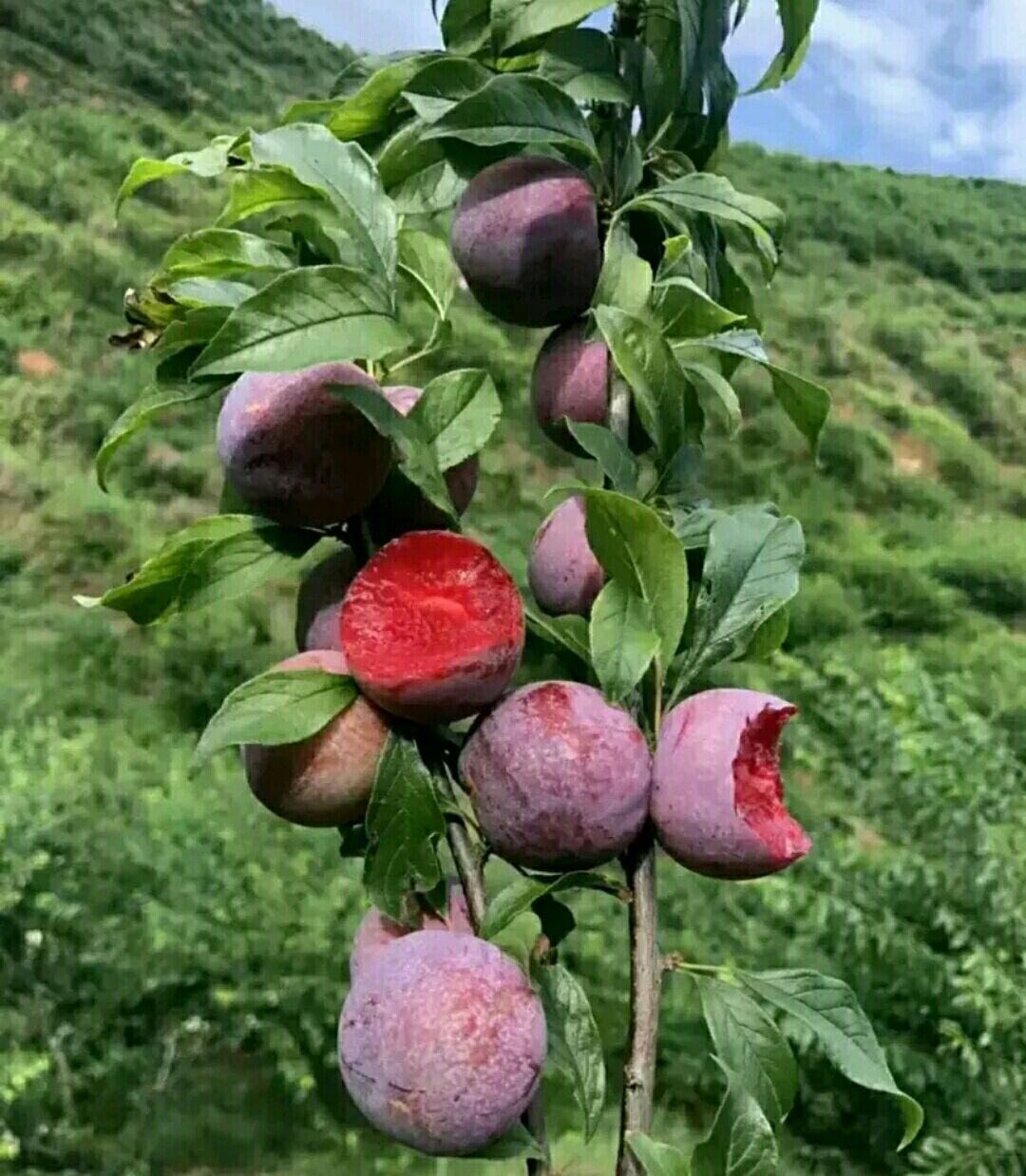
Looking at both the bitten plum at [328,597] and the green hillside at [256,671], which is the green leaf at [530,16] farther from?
the green hillside at [256,671]

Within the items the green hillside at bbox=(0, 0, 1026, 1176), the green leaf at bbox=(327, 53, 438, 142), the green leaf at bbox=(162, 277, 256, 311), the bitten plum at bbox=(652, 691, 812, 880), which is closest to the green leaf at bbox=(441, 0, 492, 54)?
the green leaf at bbox=(327, 53, 438, 142)

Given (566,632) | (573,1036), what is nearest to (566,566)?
(566,632)

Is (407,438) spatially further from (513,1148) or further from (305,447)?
(513,1148)

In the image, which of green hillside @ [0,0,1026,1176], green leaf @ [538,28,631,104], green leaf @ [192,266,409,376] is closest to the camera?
green leaf @ [192,266,409,376]

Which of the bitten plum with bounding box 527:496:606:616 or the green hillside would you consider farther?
the green hillside

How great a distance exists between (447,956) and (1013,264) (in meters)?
2.27

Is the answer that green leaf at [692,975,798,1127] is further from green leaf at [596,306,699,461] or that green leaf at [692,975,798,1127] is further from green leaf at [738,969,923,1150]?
green leaf at [596,306,699,461]

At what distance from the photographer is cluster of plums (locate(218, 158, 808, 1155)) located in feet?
0.91

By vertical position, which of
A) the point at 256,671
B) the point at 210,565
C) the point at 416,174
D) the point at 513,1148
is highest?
the point at 416,174

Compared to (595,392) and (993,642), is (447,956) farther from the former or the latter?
(993,642)

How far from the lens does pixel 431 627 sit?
29cm

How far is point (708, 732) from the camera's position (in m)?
0.30

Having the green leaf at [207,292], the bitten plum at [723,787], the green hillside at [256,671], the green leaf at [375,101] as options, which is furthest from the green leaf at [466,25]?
the green hillside at [256,671]

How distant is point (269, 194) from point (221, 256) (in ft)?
0.07
